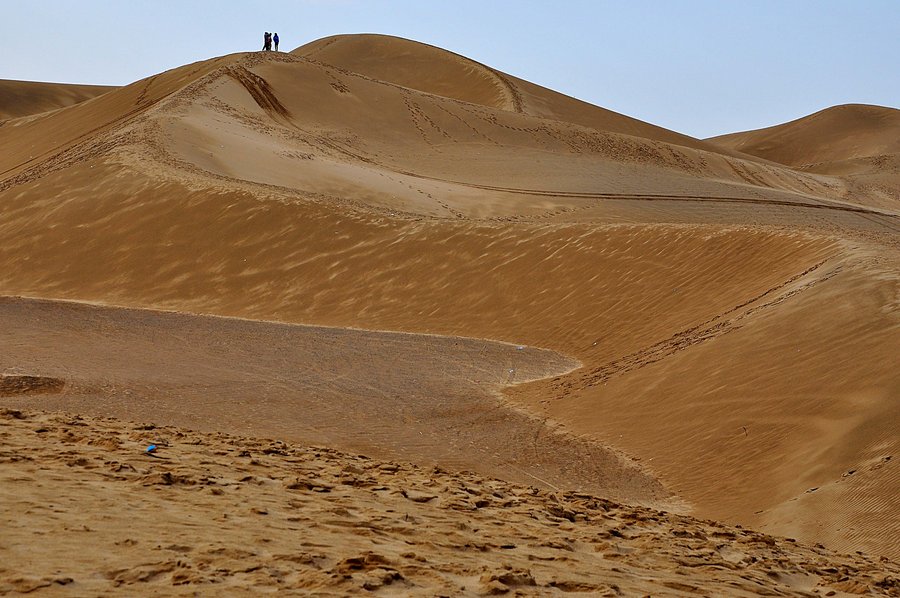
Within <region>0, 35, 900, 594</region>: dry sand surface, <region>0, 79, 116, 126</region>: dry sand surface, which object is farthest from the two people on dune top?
→ <region>0, 79, 116, 126</region>: dry sand surface

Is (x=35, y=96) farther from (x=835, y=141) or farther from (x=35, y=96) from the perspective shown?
(x=835, y=141)

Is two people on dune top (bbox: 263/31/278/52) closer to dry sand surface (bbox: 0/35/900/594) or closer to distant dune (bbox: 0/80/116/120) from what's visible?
dry sand surface (bbox: 0/35/900/594)

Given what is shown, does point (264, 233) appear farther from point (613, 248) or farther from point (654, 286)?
point (654, 286)

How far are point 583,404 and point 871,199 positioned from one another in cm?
4394

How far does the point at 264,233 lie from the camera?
24875 mm

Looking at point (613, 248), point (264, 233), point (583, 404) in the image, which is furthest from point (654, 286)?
point (264, 233)

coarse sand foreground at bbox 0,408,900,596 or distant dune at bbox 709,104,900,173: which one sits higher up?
distant dune at bbox 709,104,900,173

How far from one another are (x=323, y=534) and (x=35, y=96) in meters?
85.9

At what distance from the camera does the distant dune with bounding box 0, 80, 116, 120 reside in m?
79.2

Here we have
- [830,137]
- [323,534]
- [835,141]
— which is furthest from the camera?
[830,137]

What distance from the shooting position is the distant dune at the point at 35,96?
79.2 m

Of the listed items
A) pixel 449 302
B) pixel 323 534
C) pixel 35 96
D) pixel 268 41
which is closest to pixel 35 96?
pixel 35 96

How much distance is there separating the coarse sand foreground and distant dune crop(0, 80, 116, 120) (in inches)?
3032

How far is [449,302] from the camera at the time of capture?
2122cm
